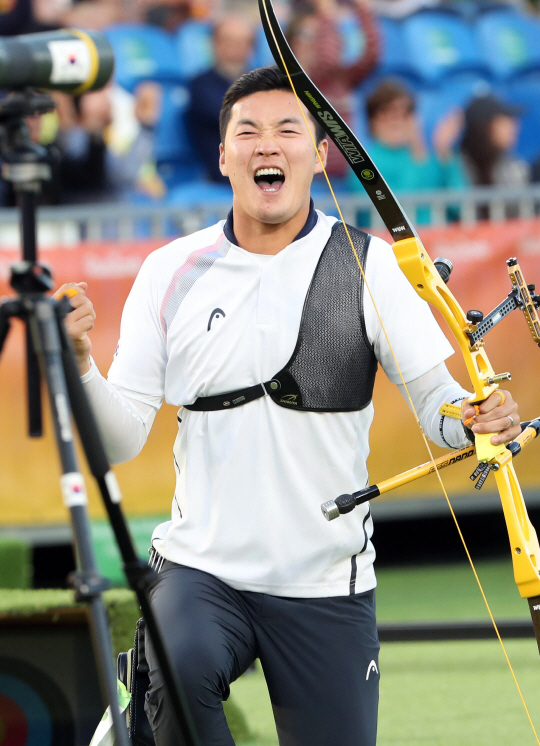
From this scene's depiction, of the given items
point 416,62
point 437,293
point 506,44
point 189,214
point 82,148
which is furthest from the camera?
point 506,44

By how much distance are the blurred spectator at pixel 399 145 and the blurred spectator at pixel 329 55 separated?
0.21 m

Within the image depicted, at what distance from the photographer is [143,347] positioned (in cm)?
276

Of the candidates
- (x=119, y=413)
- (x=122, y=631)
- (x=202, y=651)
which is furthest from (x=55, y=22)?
(x=202, y=651)

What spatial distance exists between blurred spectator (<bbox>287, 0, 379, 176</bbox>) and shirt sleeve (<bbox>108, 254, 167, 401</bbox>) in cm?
402

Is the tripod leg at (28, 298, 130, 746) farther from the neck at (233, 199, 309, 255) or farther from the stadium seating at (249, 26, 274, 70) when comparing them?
the stadium seating at (249, 26, 274, 70)

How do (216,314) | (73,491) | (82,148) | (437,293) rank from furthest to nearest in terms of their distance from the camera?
(82,148) → (216,314) → (437,293) → (73,491)

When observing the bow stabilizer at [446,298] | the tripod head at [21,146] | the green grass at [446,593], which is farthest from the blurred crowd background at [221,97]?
the tripod head at [21,146]

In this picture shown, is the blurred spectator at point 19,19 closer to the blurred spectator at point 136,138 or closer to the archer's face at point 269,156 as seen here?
the blurred spectator at point 136,138

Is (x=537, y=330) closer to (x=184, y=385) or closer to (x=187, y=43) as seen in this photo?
(x=184, y=385)

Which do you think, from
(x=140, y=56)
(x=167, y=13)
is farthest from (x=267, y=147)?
(x=167, y=13)

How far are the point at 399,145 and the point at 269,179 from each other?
448 cm

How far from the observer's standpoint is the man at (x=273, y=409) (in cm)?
259

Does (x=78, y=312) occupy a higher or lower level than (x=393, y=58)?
lower

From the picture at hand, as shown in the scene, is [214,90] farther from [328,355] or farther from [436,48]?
[328,355]
